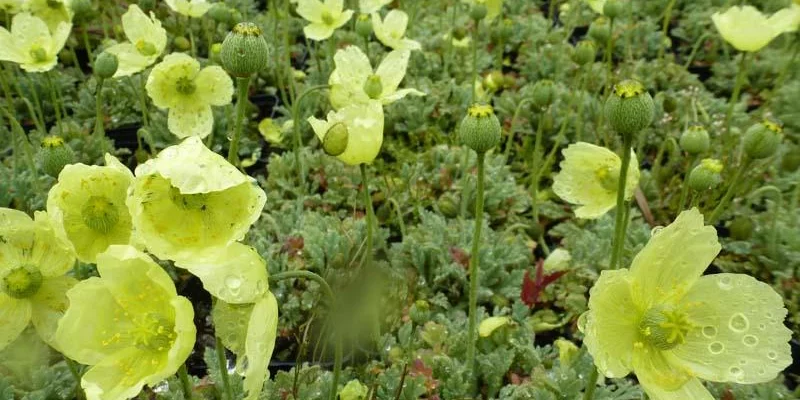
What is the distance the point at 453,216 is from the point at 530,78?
4.00ft

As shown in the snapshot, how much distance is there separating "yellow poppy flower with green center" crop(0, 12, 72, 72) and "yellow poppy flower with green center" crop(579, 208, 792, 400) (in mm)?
1820

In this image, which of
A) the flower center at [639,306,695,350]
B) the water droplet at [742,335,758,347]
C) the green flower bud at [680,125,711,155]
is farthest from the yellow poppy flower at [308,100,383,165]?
the green flower bud at [680,125,711,155]

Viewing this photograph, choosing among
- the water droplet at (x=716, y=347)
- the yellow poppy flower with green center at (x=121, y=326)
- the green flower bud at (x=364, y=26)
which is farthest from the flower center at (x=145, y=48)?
the water droplet at (x=716, y=347)

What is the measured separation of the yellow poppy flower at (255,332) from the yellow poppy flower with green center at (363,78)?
1.12 metres

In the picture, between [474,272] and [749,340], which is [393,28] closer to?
[474,272]

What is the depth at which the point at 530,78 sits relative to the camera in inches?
129

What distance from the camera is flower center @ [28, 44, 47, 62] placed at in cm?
210

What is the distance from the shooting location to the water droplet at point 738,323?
3.53ft

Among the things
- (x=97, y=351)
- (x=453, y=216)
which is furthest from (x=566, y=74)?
(x=97, y=351)

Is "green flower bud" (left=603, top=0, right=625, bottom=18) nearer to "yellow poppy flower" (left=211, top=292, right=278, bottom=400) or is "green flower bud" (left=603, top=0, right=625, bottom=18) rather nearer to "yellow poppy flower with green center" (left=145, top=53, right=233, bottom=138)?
"yellow poppy flower with green center" (left=145, top=53, right=233, bottom=138)

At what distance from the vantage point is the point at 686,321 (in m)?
1.08

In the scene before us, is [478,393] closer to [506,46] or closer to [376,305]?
[376,305]

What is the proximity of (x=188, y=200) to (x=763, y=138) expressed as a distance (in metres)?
1.28

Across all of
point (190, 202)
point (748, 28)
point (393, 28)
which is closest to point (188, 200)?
point (190, 202)
